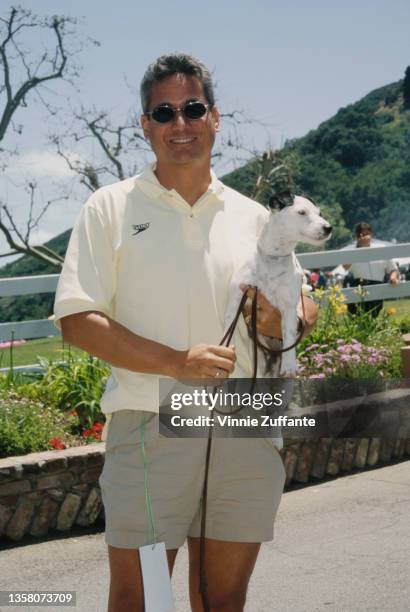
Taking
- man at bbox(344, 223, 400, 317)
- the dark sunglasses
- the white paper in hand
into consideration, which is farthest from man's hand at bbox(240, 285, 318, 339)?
man at bbox(344, 223, 400, 317)

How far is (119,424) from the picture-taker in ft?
9.07

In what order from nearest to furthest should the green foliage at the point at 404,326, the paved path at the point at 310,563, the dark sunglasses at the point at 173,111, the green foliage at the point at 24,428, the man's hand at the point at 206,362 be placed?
the man's hand at the point at 206,362, the dark sunglasses at the point at 173,111, the paved path at the point at 310,563, the green foliage at the point at 24,428, the green foliage at the point at 404,326

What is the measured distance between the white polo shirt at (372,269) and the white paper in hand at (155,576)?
9692mm

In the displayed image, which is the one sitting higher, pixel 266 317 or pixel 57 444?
pixel 266 317

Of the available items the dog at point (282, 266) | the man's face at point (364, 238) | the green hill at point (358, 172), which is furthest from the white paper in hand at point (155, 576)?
the green hill at point (358, 172)

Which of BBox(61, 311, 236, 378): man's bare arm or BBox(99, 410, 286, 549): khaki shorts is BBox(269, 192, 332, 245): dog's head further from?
BBox(99, 410, 286, 549): khaki shorts

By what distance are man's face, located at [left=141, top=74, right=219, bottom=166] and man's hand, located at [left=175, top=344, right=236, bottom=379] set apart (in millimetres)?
602

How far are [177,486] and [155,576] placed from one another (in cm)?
25

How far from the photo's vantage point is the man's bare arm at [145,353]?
8.38 feet

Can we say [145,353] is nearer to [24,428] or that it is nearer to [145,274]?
[145,274]

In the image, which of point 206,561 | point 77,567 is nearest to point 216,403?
point 206,561

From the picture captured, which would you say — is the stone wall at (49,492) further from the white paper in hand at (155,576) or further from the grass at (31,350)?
the grass at (31,350)

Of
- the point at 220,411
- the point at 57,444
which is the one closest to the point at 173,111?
the point at 220,411

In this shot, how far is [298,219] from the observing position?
2.94m
